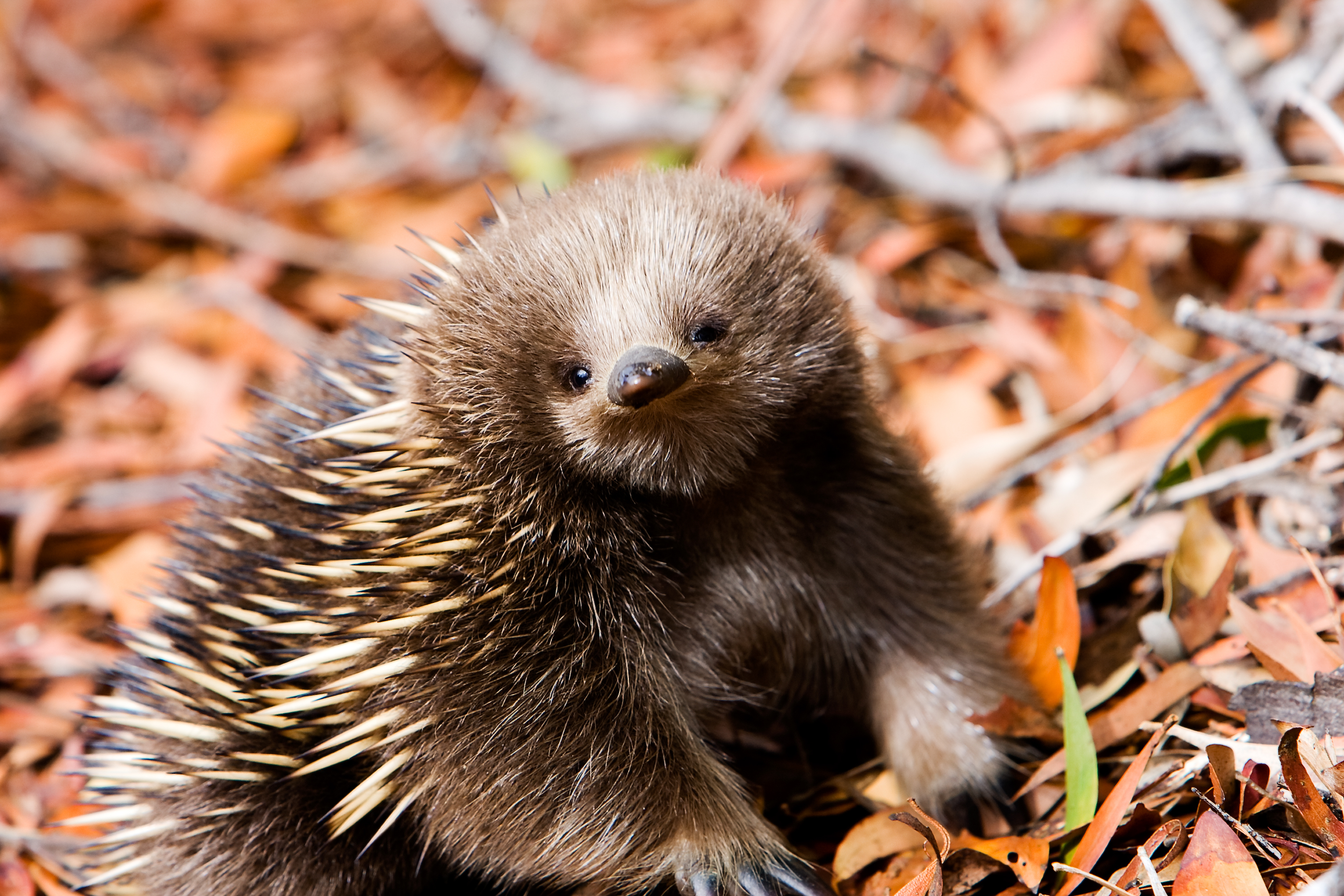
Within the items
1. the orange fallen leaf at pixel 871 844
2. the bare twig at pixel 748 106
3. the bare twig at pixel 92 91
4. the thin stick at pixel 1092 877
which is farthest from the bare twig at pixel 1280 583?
the bare twig at pixel 92 91

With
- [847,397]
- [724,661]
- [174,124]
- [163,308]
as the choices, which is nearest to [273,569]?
[724,661]

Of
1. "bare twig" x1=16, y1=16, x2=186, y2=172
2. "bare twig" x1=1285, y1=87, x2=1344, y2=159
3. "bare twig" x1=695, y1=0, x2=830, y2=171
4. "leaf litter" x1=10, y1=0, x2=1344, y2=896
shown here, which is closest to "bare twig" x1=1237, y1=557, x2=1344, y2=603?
"leaf litter" x1=10, y1=0, x2=1344, y2=896

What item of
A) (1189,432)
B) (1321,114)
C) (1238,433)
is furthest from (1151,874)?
(1321,114)

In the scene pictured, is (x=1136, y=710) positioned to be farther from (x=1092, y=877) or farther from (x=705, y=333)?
(x=705, y=333)

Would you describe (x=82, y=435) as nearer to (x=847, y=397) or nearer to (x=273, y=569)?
(x=273, y=569)

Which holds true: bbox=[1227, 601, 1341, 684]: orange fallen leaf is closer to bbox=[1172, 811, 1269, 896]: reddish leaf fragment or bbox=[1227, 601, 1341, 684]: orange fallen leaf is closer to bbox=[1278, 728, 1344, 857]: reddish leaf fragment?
bbox=[1278, 728, 1344, 857]: reddish leaf fragment

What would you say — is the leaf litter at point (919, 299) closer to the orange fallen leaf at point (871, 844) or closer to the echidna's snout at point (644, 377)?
the orange fallen leaf at point (871, 844)

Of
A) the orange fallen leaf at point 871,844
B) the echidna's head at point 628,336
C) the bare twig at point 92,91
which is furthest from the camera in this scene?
the bare twig at point 92,91
